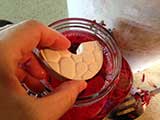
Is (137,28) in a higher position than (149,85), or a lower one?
higher

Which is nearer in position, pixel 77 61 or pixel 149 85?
pixel 77 61

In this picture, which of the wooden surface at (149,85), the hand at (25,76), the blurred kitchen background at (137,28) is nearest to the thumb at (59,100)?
the hand at (25,76)

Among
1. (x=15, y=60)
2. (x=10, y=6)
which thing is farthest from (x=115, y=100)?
(x=10, y=6)

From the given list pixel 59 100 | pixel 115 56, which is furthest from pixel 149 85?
pixel 59 100

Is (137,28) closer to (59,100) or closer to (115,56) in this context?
(115,56)

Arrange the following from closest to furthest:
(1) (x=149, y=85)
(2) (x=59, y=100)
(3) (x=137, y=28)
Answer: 1. (2) (x=59, y=100)
2. (3) (x=137, y=28)
3. (1) (x=149, y=85)

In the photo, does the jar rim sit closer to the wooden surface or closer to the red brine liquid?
the red brine liquid

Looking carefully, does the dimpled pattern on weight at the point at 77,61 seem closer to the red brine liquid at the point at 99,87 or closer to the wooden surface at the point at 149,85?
the red brine liquid at the point at 99,87

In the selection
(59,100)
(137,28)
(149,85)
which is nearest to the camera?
(59,100)
